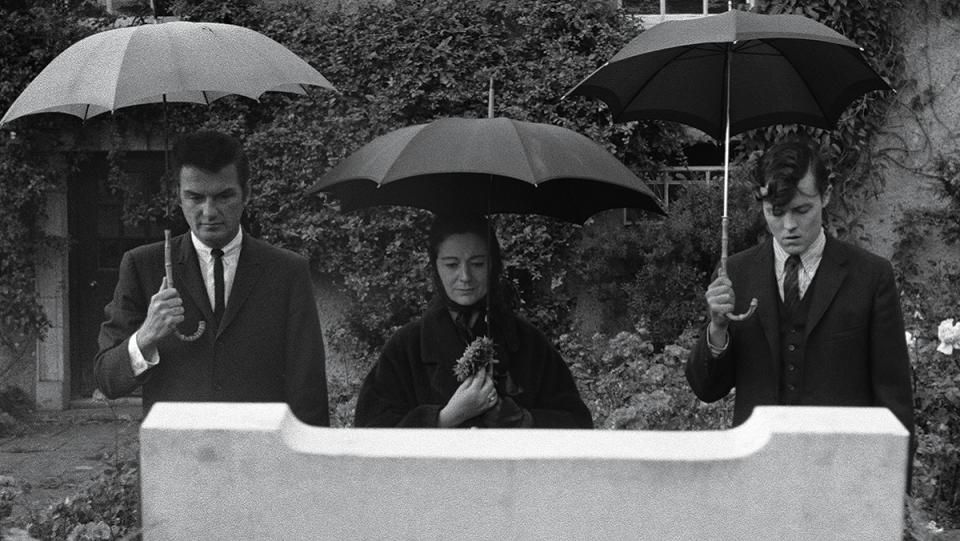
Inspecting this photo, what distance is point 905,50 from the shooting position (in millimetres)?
8320

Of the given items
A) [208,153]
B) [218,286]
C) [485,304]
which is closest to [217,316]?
[218,286]

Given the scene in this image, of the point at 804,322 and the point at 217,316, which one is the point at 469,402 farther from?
the point at 804,322

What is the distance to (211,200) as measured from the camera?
10.7ft

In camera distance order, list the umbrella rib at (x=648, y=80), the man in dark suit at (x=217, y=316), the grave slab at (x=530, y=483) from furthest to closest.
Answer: the umbrella rib at (x=648, y=80), the man in dark suit at (x=217, y=316), the grave slab at (x=530, y=483)

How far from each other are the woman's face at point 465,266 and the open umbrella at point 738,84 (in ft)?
2.50

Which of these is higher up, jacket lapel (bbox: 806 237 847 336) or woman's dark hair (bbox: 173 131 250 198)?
woman's dark hair (bbox: 173 131 250 198)

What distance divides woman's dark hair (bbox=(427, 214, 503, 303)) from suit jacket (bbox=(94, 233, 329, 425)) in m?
0.37

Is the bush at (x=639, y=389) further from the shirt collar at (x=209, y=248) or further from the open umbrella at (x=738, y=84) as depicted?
the shirt collar at (x=209, y=248)

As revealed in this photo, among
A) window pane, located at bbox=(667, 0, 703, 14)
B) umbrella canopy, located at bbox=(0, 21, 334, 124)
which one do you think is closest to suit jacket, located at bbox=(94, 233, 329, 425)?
umbrella canopy, located at bbox=(0, 21, 334, 124)

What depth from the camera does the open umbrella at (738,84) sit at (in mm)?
3734

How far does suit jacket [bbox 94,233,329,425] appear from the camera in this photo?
127 inches

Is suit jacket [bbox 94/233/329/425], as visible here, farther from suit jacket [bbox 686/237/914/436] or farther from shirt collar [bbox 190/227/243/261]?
suit jacket [bbox 686/237/914/436]

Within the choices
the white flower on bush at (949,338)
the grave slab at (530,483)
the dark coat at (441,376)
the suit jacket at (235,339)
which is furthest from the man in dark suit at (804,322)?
the white flower on bush at (949,338)

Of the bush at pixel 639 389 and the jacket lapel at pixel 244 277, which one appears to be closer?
the jacket lapel at pixel 244 277
